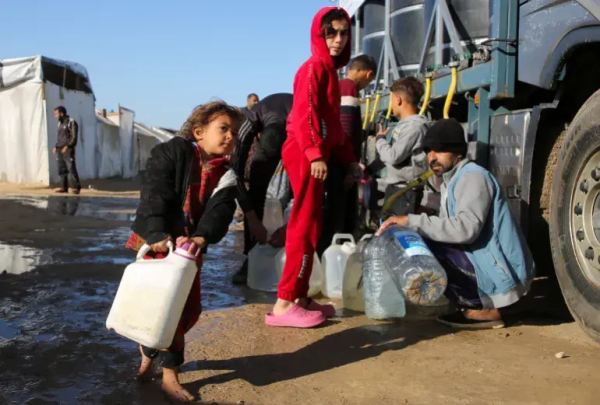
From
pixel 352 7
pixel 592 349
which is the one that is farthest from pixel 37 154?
pixel 592 349

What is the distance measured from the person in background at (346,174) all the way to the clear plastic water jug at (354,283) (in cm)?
74

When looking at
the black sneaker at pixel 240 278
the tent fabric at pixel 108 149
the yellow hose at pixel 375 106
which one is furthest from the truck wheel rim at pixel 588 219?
the tent fabric at pixel 108 149

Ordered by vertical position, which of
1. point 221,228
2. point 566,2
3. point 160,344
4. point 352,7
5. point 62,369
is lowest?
point 62,369

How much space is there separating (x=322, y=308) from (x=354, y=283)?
307 mm

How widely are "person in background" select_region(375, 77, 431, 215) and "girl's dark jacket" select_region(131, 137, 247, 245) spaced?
7.08ft

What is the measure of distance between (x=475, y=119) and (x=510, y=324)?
137 cm

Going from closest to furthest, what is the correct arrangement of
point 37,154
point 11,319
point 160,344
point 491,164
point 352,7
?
point 160,344
point 11,319
point 491,164
point 352,7
point 37,154

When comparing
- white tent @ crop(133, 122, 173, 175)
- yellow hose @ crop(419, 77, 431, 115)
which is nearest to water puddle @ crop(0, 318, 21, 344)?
yellow hose @ crop(419, 77, 431, 115)

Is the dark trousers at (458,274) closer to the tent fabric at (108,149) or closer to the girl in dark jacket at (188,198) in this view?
the girl in dark jacket at (188,198)

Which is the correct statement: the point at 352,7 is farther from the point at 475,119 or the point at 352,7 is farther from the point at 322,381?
the point at 322,381

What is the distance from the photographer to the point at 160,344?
8.45 ft

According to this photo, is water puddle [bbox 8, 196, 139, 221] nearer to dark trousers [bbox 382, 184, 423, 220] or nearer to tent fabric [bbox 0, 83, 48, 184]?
tent fabric [bbox 0, 83, 48, 184]

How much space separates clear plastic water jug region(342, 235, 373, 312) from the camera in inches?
166

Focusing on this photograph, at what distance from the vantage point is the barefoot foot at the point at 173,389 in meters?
2.65
